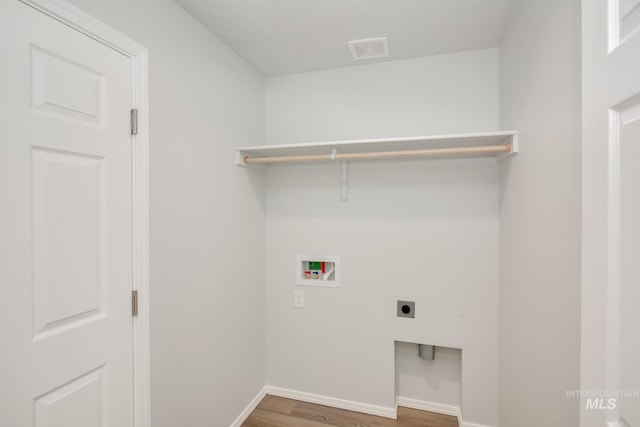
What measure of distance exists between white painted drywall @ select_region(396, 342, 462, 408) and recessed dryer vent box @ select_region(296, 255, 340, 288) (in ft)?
2.34

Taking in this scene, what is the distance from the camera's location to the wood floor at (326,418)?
2.04m

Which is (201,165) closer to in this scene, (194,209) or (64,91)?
(194,209)

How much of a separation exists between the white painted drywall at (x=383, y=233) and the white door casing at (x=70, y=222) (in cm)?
118

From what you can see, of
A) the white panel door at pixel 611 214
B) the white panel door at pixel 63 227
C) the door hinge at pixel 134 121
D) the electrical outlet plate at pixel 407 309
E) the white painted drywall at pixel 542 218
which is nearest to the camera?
the white panel door at pixel 611 214

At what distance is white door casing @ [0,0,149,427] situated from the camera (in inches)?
34.9

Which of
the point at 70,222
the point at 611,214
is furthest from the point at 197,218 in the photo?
the point at 611,214

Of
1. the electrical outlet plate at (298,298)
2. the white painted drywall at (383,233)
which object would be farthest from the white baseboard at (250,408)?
the electrical outlet plate at (298,298)

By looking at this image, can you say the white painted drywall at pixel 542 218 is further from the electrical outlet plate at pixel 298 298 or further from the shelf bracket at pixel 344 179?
the electrical outlet plate at pixel 298 298

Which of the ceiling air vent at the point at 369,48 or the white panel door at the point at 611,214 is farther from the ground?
the ceiling air vent at the point at 369,48

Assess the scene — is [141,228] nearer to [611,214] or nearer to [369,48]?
[611,214]

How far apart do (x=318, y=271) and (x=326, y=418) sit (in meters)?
1.05

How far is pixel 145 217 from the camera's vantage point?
131 centimetres

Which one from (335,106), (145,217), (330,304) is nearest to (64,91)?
(145,217)

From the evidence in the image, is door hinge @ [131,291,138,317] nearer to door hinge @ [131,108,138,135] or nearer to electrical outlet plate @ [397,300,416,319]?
door hinge @ [131,108,138,135]
